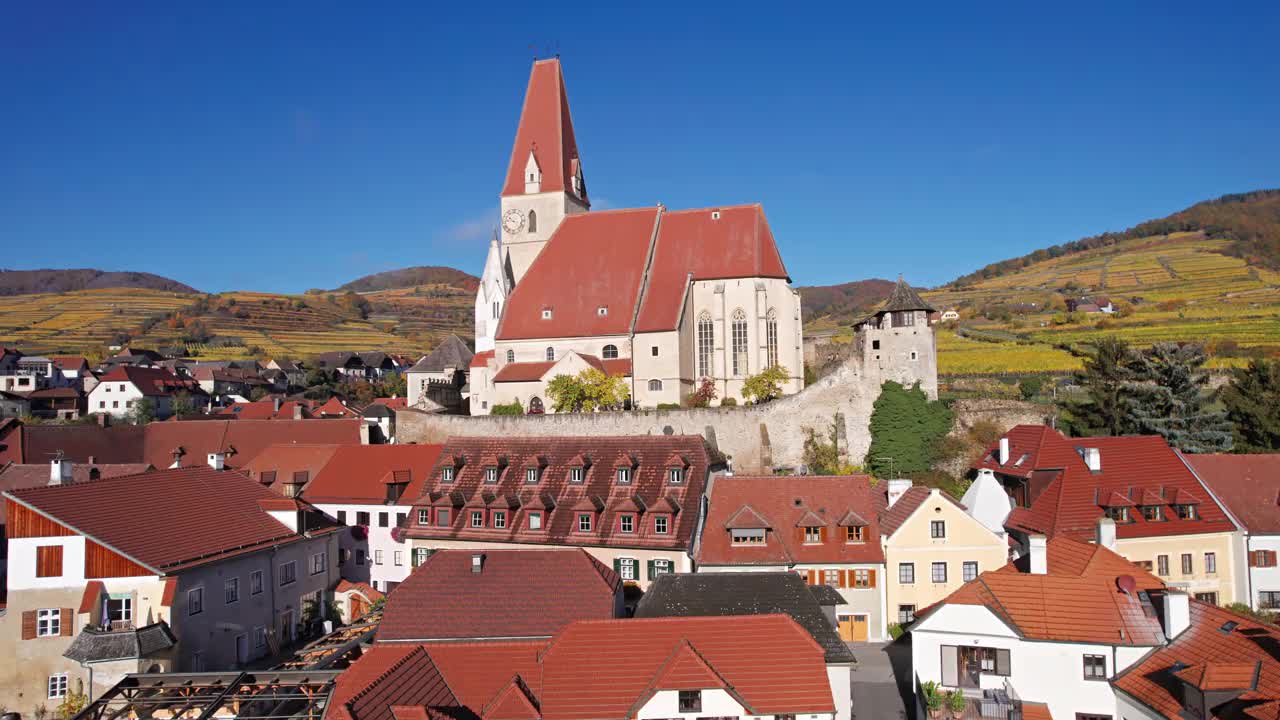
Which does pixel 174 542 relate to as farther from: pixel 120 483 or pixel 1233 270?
pixel 1233 270

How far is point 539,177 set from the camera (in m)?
60.7

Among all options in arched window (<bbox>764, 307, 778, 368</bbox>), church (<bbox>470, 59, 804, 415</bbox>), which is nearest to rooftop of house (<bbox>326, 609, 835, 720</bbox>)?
church (<bbox>470, 59, 804, 415</bbox>)

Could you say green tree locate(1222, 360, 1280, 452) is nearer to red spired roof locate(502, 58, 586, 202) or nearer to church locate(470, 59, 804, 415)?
church locate(470, 59, 804, 415)

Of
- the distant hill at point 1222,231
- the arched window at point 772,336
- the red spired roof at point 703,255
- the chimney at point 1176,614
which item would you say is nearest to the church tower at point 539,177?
the red spired roof at point 703,255

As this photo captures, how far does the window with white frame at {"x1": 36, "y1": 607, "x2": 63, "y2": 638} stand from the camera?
79.7 ft

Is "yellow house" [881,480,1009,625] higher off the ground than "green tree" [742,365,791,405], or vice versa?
"green tree" [742,365,791,405]

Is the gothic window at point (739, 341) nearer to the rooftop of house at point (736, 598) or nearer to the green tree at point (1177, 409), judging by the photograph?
the green tree at point (1177, 409)

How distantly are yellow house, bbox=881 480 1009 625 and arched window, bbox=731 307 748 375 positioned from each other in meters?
23.1

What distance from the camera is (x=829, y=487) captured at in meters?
31.5

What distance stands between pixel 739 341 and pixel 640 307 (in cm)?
627

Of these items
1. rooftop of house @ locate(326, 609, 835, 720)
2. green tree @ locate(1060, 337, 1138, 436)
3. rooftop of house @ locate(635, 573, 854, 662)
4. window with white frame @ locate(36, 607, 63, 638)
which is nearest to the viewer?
rooftop of house @ locate(326, 609, 835, 720)

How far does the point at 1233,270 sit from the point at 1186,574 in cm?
8223

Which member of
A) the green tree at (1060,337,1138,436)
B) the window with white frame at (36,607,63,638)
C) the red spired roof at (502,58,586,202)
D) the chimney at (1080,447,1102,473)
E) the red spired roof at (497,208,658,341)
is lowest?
the window with white frame at (36,607,63,638)

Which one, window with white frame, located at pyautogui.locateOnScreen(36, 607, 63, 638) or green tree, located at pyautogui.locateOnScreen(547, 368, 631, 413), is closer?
window with white frame, located at pyautogui.locateOnScreen(36, 607, 63, 638)
